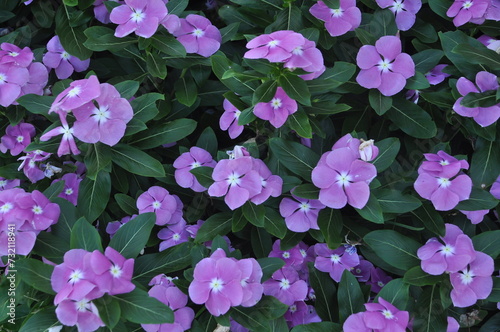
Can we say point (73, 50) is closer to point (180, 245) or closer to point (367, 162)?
point (180, 245)

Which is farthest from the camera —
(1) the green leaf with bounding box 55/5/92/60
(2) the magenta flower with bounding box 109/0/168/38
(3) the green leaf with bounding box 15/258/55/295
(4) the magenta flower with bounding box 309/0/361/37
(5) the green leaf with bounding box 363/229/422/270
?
(1) the green leaf with bounding box 55/5/92/60

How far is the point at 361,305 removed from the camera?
1.88 meters

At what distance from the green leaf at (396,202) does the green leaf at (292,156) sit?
26 cm

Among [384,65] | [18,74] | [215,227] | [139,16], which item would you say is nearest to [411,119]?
[384,65]

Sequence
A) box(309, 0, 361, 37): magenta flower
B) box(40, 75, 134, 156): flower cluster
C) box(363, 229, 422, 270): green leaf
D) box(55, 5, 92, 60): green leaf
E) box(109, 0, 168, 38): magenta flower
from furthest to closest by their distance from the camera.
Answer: box(55, 5, 92, 60): green leaf, box(309, 0, 361, 37): magenta flower, box(109, 0, 168, 38): magenta flower, box(363, 229, 422, 270): green leaf, box(40, 75, 134, 156): flower cluster

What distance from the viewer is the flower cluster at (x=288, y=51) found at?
68.0 inches

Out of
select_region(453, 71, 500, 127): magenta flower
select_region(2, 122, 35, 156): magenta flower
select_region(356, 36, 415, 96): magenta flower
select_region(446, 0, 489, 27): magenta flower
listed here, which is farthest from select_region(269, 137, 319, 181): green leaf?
select_region(2, 122, 35, 156): magenta flower

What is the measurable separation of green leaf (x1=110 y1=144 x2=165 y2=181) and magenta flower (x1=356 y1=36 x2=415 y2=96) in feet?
2.56

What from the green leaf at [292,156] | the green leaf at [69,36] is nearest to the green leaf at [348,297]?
the green leaf at [292,156]

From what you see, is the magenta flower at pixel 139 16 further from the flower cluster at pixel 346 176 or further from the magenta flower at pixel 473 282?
the magenta flower at pixel 473 282

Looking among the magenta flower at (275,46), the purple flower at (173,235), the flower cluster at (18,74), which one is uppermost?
the magenta flower at (275,46)

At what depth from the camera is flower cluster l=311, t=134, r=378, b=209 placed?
178 cm

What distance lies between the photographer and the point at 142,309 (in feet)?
5.38

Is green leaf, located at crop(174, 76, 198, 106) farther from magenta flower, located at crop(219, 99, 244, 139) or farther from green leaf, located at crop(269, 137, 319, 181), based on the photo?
green leaf, located at crop(269, 137, 319, 181)
